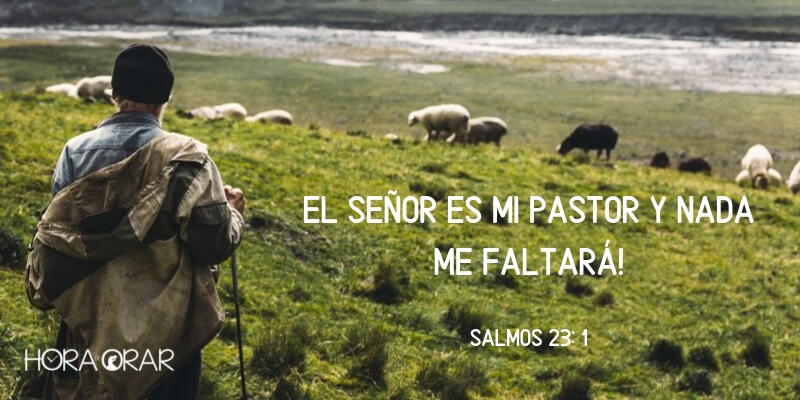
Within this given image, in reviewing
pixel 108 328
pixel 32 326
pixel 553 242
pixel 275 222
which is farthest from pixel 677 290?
pixel 108 328

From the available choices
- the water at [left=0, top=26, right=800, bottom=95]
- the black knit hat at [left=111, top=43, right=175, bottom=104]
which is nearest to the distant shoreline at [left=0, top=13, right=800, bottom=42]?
the water at [left=0, top=26, right=800, bottom=95]

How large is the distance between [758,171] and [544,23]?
111767 millimetres

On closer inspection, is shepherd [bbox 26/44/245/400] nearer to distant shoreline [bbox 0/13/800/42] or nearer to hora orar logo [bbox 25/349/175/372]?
hora orar logo [bbox 25/349/175/372]

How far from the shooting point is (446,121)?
25.8 metres

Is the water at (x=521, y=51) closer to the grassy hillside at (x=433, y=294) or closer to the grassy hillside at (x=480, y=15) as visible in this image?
the grassy hillside at (x=480, y=15)

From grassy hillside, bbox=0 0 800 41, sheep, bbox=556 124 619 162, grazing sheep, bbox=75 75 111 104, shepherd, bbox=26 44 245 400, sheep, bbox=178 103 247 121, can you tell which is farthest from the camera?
grassy hillside, bbox=0 0 800 41

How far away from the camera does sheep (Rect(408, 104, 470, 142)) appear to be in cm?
2566

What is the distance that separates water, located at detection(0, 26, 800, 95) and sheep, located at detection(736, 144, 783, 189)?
3163 centimetres

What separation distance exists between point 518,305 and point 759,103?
45027 millimetres

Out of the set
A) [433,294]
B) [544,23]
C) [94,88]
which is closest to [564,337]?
[433,294]

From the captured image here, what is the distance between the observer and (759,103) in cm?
4988

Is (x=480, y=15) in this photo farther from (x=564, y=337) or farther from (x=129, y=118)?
(x=129, y=118)

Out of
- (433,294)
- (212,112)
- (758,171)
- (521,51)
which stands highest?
(433,294)

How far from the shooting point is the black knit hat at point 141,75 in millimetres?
4121
